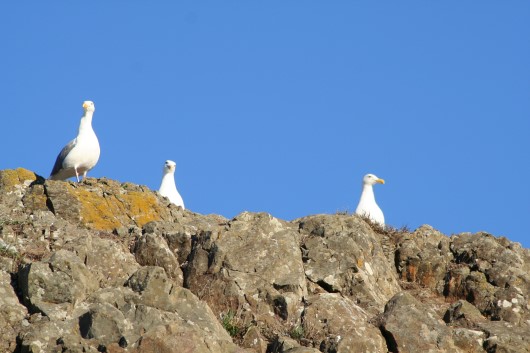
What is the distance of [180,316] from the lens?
14.4 m

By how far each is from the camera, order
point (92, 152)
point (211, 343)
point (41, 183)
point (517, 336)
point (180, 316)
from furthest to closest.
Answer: point (92, 152) → point (41, 183) → point (517, 336) → point (180, 316) → point (211, 343)

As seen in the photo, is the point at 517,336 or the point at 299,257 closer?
the point at 517,336

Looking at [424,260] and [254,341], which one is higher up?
[424,260]

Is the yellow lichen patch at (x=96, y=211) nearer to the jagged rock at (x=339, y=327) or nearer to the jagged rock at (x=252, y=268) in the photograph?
the jagged rock at (x=252, y=268)

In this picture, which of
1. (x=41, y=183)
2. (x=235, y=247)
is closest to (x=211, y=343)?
(x=235, y=247)

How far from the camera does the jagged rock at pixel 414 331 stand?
14867 mm

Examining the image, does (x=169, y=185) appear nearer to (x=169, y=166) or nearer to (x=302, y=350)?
(x=169, y=166)

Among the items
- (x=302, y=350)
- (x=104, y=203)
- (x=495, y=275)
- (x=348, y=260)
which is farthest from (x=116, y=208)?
(x=302, y=350)

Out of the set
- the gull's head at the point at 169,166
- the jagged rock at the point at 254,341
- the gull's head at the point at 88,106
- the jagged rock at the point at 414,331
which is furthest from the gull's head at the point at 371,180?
the jagged rock at the point at 254,341

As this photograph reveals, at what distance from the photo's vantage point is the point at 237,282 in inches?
635

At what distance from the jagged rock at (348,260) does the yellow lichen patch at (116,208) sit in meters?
3.52

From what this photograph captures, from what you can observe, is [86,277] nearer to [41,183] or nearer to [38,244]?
[38,244]

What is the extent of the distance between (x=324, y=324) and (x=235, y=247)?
7.93ft

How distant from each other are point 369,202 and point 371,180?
2141 mm
